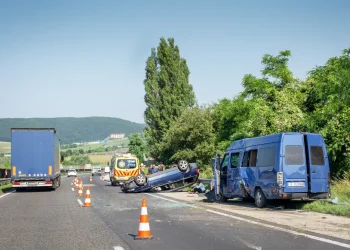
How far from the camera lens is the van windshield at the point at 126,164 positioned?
38.6 metres

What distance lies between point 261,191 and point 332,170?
9.86 m

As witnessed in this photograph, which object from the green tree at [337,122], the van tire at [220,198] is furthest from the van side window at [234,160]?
the green tree at [337,122]

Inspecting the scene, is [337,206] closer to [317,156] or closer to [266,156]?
[317,156]

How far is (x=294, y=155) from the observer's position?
15.3 meters

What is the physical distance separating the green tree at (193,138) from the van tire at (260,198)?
2916 centimetres

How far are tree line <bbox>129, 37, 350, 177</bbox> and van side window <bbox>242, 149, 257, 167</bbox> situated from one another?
7.50 metres

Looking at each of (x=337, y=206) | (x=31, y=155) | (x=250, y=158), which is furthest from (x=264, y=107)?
(x=337, y=206)

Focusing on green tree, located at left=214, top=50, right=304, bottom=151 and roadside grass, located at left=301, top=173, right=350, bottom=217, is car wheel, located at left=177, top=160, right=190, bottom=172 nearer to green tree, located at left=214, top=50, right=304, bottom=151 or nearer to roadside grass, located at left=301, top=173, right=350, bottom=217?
green tree, located at left=214, top=50, right=304, bottom=151

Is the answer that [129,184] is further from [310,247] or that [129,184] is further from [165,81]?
[165,81]

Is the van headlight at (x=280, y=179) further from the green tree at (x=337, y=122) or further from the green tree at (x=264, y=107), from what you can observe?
the green tree at (x=264, y=107)

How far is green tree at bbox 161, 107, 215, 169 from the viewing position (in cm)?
4622

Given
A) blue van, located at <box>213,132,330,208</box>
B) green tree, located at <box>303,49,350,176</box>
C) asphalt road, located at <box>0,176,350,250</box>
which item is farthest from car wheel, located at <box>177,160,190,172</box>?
asphalt road, located at <box>0,176,350,250</box>

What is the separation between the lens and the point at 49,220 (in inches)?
535

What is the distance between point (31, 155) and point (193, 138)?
21.1m
